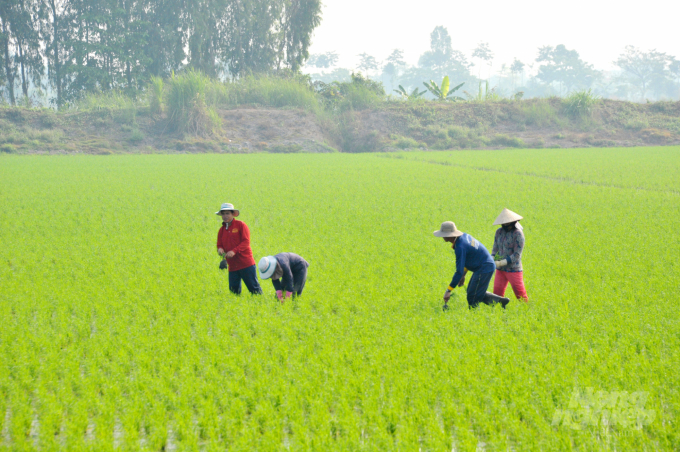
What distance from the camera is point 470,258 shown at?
5629 mm

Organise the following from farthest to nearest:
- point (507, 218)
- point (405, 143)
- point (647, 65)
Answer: point (647, 65), point (405, 143), point (507, 218)

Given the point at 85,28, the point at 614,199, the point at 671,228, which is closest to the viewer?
the point at 671,228

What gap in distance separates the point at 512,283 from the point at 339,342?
2.07 metres

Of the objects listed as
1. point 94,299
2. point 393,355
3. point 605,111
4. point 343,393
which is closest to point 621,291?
point 393,355

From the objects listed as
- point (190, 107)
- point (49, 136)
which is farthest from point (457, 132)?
point (49, 136)

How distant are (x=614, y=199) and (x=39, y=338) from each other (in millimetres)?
12899

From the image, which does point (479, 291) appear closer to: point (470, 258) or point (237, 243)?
point (470, 258)

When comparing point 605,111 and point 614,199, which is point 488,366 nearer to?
point 614,199

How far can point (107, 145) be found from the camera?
32.5 m

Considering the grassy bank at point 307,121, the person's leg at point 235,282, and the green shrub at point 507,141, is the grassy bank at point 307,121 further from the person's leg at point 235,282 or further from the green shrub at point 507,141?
the person's leg at point 235,282

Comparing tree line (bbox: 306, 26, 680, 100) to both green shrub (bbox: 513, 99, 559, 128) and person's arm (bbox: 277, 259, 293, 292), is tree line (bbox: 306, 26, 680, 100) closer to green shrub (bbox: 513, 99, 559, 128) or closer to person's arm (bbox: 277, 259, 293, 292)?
green shrub (bbox: 513, 99, 559, 128)

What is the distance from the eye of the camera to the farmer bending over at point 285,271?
5.68 metres

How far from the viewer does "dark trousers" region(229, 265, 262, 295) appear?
20.7 feet

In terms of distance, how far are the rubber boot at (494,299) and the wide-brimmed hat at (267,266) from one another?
2.19 m
